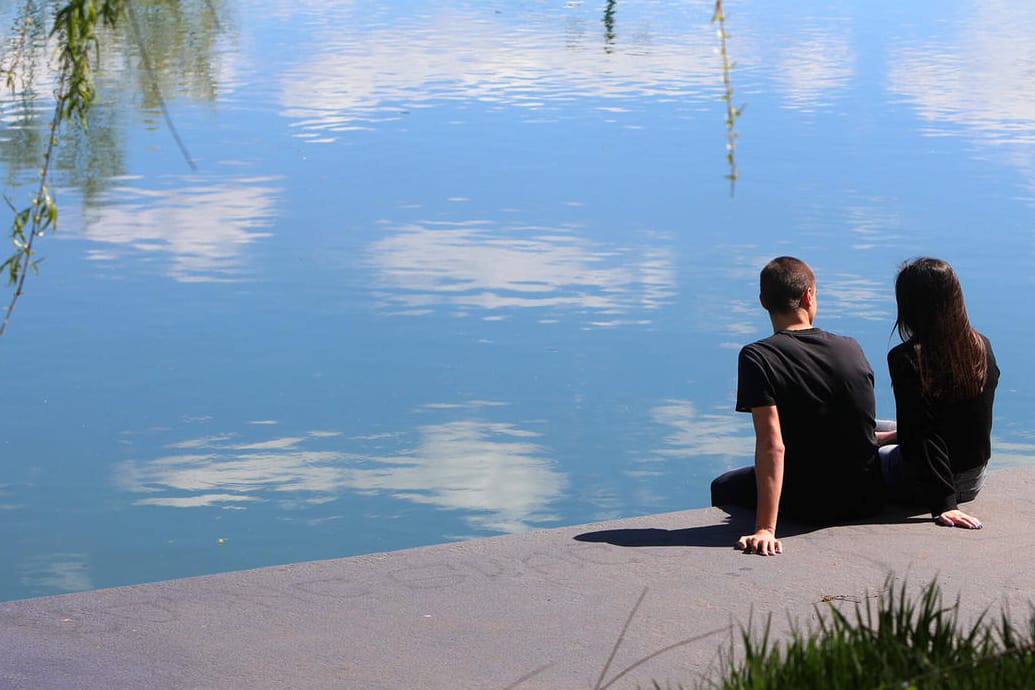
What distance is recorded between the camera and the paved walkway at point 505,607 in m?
4.25

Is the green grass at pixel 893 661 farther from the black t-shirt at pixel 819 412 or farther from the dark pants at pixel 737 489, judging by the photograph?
the dark pants at pixel 737 489

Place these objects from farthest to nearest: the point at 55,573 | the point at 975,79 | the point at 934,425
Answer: the point at 975,79
the point at 55,573
the point at 934,425

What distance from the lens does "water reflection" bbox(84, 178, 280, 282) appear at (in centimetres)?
1165

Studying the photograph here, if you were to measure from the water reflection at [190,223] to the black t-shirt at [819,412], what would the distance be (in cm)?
664

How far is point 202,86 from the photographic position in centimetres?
2222

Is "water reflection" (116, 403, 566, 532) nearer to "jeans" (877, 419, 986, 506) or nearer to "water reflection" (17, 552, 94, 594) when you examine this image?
"water reflection" (17, 552, 94, 594)

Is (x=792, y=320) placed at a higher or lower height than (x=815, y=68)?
higher

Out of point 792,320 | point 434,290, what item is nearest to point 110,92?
point 434,290

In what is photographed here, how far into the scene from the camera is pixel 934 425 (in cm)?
538

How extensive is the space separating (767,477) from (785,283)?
719 millimetres

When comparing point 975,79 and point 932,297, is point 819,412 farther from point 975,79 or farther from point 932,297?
point 975,79

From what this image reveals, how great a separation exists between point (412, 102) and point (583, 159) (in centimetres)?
503

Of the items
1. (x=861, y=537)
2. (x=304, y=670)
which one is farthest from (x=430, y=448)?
(x=304, y=670)

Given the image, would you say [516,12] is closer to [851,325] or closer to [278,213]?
[278,213]
